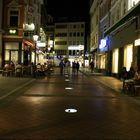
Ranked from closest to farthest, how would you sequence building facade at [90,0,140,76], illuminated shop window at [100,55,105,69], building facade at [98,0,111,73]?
building facade at [90,0,140,76] → building facade at [98,0,111,73] → illuminated shop window at [100,55,105,69]

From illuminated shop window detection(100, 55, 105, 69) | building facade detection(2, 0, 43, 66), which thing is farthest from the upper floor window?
illuminated shop window detection(100, 55, 105, 69)

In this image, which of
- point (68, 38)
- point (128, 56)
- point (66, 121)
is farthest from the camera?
point (68, 38)

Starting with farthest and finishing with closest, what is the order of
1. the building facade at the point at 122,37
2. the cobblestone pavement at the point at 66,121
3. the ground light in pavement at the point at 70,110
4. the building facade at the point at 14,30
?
the building facade at the point at 14,30
the building facade at the point at 122,37
the ground light in pavement at the point at 70,110
the cobblestone pavement at the point at 66,121

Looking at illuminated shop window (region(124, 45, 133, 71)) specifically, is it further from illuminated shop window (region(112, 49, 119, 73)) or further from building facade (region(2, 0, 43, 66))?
building facade (region(2, 0, 43, 66))

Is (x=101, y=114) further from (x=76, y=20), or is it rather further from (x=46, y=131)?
(x=76, y=20)

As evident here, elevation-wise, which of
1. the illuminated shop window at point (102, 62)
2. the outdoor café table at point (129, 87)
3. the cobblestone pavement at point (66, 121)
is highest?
the illuminated shop window at point (102, 62)

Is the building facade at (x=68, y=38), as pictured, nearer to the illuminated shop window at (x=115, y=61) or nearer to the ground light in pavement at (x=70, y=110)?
the illuminated shop window at (x=115, y=61)

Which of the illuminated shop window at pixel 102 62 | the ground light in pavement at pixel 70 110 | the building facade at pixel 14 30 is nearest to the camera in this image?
the ground light in pavement at pixel 70 110

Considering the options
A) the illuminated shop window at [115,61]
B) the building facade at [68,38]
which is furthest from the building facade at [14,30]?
the building facade at [68,38]

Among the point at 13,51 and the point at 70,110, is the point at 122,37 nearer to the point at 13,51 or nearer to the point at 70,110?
the point at 13,51

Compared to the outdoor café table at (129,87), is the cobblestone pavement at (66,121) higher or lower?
lower

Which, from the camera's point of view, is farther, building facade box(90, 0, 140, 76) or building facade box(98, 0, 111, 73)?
building facade box(98, 0, 111, 73)

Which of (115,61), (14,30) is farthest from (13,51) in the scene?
(115,61)

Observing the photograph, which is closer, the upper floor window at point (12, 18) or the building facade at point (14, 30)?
the building facade at point (14, 30)
